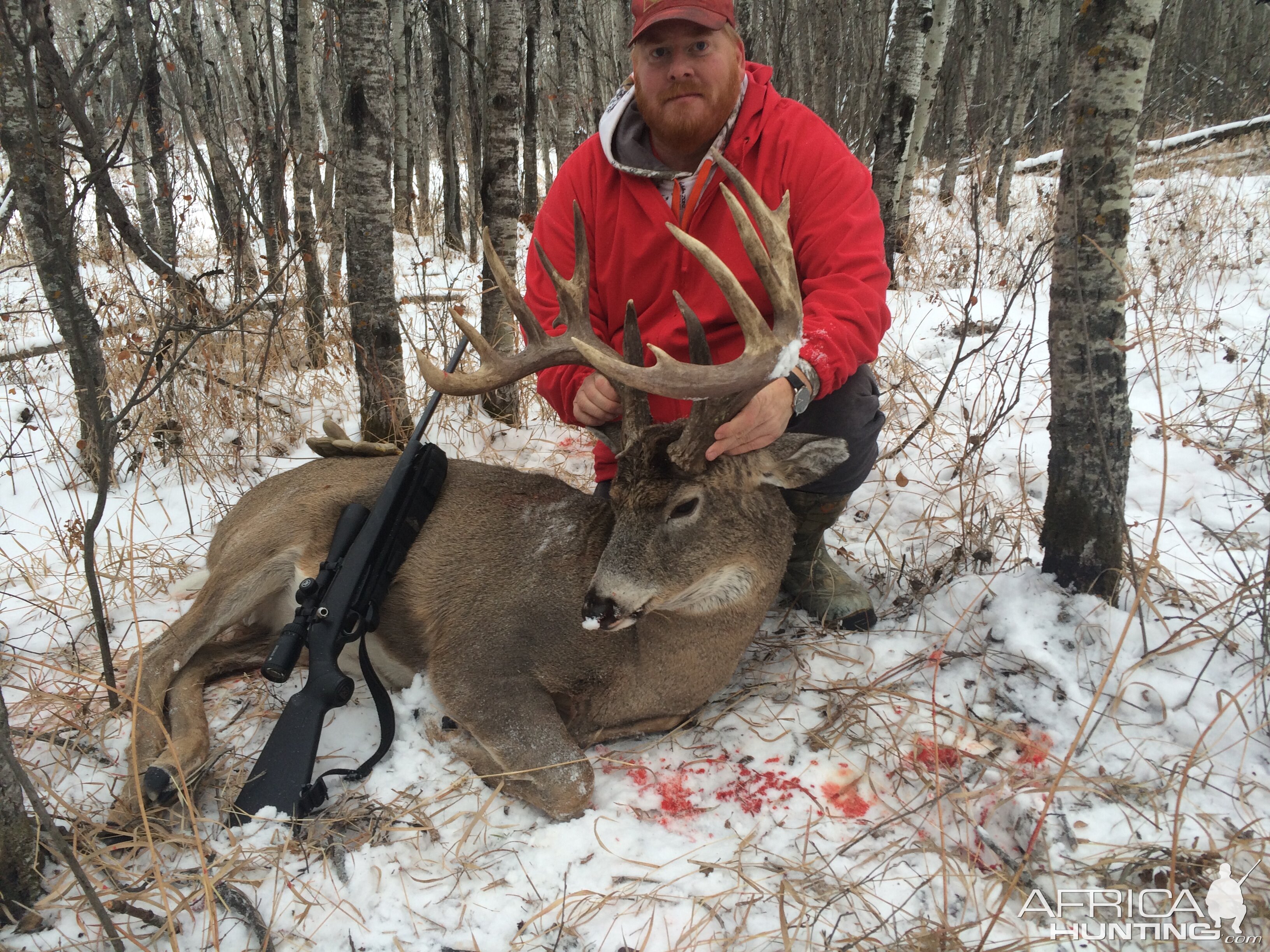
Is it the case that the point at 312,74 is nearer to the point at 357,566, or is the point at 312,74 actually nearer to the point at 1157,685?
the point at 357,566

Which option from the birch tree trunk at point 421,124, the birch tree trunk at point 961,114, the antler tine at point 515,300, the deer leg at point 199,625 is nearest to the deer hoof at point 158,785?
the deer leg at point 199,625

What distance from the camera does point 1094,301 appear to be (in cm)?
250

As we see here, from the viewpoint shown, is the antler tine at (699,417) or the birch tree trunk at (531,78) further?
the birch tree trunk at (531,78)

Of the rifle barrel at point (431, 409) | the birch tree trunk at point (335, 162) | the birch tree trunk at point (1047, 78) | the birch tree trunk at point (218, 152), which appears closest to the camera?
the rifle barrel at point (431, 409)

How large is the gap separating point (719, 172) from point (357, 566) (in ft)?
6.46

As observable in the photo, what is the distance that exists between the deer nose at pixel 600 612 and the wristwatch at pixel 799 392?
830 millimetres

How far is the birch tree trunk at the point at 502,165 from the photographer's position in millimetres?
4375

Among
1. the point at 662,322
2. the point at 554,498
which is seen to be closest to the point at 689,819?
the point at 554,498

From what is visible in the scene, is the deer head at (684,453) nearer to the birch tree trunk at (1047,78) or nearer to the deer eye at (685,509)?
the deer eye at (685,509)

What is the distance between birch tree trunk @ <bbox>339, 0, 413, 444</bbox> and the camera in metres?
3.77

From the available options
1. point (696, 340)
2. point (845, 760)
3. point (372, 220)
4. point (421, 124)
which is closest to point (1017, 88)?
point (421, 124)

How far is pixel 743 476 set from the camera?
101 inches

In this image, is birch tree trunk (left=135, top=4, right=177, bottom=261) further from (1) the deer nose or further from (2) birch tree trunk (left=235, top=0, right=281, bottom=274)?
(1) the deer nose

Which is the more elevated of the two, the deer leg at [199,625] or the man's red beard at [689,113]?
the man's red beard at [689,113]
